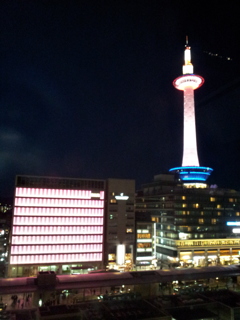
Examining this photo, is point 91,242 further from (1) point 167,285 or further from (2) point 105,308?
(2) point 105,308

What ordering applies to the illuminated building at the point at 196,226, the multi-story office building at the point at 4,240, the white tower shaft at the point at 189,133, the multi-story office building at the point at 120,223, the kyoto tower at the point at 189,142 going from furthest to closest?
the white tower shaft at the point at 189,133
the kyoto tower at the point at 189,142
the illuminated building at the point at 196,226
the multi-story office building at the point at 4,240
the multi-story office building at the point at 120,223

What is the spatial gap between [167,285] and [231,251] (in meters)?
26.4

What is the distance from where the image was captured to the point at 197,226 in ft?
171

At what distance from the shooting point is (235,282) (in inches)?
1300

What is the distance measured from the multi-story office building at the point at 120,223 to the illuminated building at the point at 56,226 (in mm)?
1221

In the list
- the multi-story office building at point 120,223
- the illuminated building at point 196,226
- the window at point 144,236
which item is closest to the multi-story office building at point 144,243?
the window at point 144,236

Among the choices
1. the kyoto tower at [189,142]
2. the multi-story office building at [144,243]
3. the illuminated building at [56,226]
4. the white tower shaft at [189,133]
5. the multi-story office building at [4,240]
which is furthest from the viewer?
the white tower shaft at [189,133]

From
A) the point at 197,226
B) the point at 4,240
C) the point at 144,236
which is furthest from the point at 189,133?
the point at 4,240

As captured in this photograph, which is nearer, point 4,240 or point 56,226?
point 56,226

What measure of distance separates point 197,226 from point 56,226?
2478cm

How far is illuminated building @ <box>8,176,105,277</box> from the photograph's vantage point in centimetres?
4050

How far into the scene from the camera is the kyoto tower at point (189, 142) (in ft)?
225

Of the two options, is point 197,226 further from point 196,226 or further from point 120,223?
point 120,223

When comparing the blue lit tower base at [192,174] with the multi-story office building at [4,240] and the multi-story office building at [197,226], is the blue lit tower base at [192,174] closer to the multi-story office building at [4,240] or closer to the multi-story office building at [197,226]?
the multi-story office building at [197,226]
